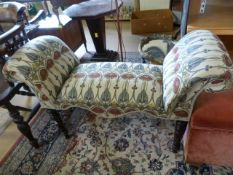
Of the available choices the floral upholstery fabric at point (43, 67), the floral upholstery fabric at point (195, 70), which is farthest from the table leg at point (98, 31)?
the floral upholstery fabric at point (195, 70)

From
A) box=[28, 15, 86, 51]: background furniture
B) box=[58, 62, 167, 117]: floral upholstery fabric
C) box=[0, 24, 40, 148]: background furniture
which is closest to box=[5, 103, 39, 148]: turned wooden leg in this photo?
box=[0, 24, 40, 148]: background furniture

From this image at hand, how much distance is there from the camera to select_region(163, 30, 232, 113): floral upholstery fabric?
2.73 ft

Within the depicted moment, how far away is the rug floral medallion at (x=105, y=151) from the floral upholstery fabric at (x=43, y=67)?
0.36m

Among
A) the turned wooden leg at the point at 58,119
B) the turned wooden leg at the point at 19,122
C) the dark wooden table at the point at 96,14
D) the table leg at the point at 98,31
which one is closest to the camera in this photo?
the turned wooden leg at the point at 19,122

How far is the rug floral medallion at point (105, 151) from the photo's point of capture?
1.24 m

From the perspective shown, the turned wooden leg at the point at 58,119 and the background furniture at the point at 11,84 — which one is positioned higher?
the background furniture at the point at 11,84

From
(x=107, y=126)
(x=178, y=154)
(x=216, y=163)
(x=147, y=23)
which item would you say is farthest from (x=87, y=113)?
(x=147, y=23)

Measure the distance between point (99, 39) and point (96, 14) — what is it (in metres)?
0.41

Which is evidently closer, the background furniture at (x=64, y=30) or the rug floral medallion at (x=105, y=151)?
the rug floral medallion at (x=105, y=151)

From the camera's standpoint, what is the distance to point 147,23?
7.64 feet

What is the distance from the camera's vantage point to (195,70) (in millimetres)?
867

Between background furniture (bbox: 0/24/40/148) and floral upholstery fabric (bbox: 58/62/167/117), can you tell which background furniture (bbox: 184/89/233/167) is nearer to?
floral upholstery fabric (bbox: 58/62/167/117)

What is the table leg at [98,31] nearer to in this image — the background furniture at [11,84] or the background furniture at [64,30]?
the background furniture at [64,30]

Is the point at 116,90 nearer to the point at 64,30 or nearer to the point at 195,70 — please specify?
the point at 195,70
